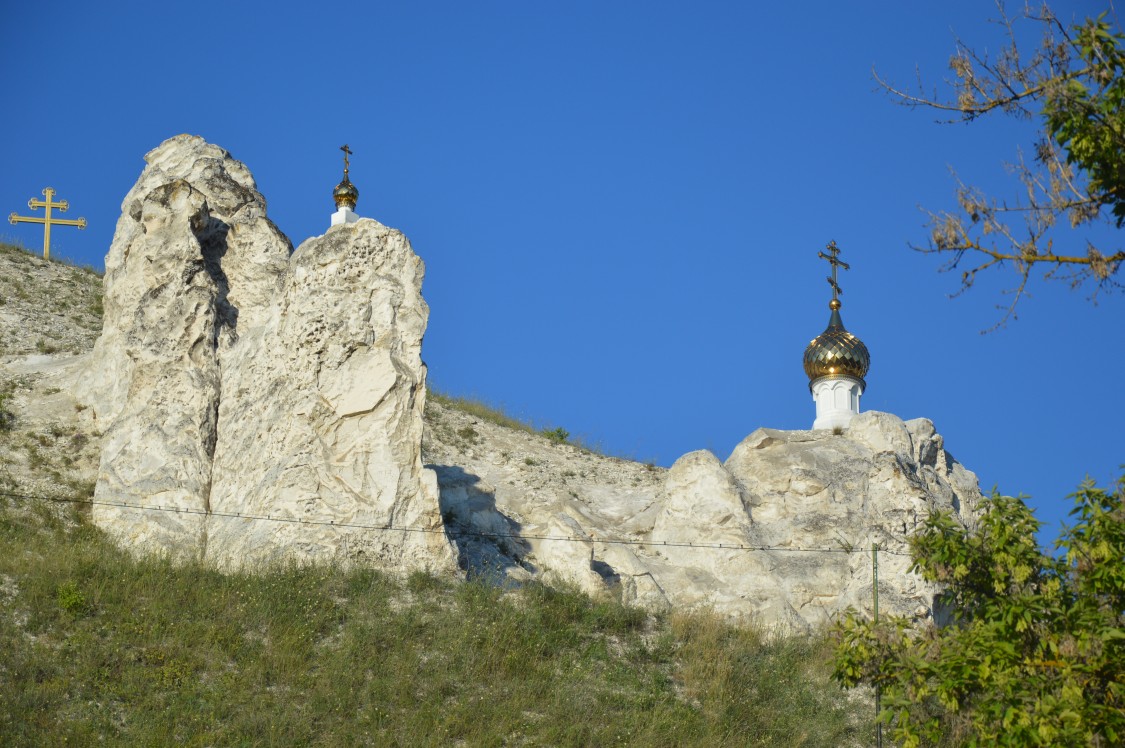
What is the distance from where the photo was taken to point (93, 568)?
19547mm

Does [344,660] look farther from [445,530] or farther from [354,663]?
[445,530]

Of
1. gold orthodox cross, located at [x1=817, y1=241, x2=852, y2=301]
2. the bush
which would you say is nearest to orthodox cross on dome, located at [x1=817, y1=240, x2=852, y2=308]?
gold orthodox cross, located at [x1=817, y1=241, x2=852, y2=301]

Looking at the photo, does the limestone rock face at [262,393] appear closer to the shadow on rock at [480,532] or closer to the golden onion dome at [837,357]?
the shadow on rock at [480,532]

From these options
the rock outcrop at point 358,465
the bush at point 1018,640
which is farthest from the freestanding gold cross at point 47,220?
the bush at point 1018,640

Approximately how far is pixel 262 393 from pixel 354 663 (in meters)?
5.20

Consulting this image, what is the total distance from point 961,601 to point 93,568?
11.4 meters

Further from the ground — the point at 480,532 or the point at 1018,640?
the point at 480,532

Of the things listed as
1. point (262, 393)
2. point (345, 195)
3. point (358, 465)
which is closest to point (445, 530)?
point (358, 465)

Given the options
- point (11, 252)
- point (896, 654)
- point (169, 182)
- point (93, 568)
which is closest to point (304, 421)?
point (93, 568)

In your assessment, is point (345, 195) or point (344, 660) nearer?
point (344, 660)

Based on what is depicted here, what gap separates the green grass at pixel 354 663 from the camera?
16.9 metres

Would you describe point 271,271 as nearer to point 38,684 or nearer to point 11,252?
point 38,684

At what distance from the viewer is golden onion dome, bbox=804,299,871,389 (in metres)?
29.2

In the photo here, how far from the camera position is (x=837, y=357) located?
29.2 metres
